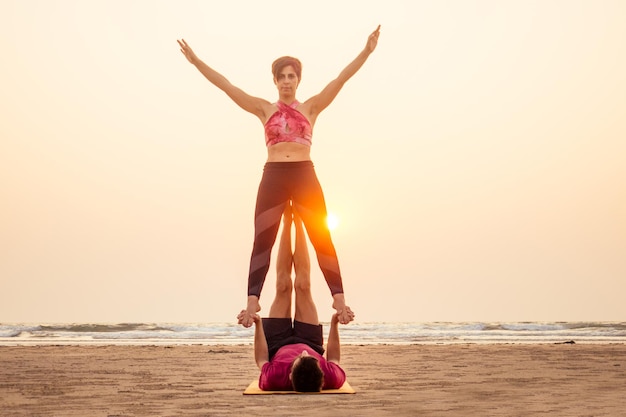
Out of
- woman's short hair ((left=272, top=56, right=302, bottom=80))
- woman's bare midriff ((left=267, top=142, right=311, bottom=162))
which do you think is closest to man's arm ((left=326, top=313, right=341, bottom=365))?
woman's bare midriff ((left=267, top=142, right=311, bottom=162))

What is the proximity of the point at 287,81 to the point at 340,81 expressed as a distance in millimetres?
513

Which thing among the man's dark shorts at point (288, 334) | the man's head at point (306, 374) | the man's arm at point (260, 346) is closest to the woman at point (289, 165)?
the man's arm at point (260, 346)

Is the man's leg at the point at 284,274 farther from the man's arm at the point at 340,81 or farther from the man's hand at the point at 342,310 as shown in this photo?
the man's arm at the point at 340,81

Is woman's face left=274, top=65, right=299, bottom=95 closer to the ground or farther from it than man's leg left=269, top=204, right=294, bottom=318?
farther from it

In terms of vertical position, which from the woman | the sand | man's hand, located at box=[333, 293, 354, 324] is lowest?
the sand

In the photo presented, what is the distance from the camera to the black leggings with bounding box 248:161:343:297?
26.4ft

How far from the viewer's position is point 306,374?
7.25 m

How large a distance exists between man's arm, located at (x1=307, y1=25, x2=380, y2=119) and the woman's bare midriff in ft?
1.31

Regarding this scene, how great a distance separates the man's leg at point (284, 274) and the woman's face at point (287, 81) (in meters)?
1.12

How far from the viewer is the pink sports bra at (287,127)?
8.18 metres

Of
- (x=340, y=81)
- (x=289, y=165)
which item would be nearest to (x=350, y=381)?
(x=289, y=165)

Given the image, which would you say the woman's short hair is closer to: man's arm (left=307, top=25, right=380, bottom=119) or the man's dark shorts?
man's arm (left=307, top=25, right=380, bottom=119)

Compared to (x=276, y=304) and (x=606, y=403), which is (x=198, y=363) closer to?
(x=276, y=304)

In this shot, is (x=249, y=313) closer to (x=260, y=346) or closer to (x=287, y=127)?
(x=260, y=346)
